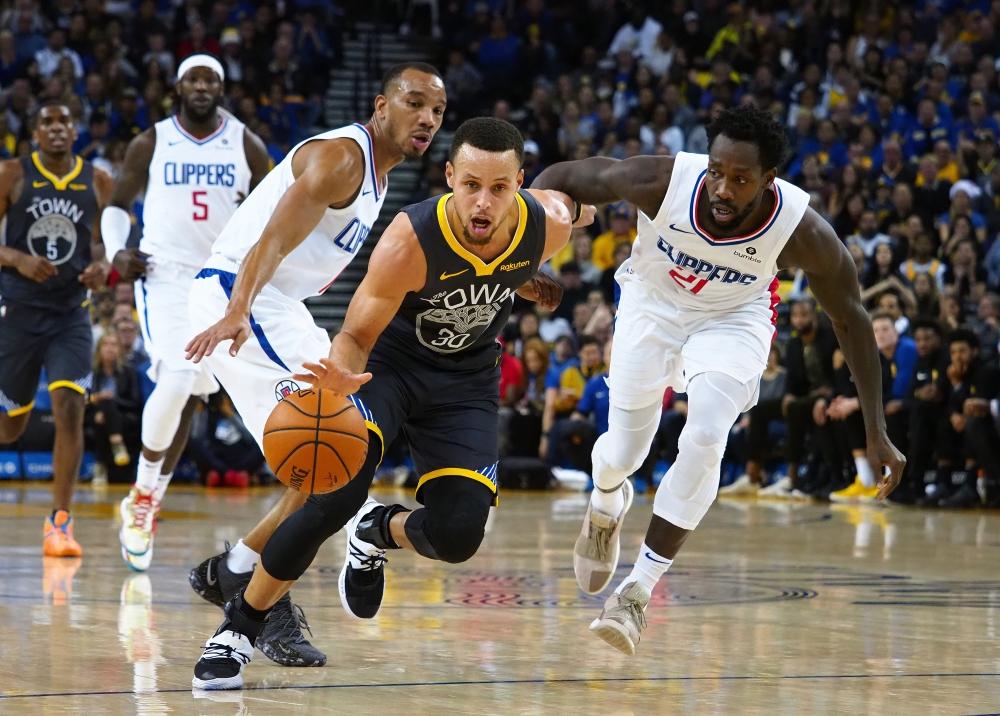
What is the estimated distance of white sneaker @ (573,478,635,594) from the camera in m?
6.05

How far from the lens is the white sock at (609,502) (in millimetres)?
6133

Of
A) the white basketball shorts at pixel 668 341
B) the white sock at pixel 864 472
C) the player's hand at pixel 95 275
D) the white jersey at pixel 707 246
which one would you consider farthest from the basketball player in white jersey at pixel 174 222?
the white sock at pixel 864 472

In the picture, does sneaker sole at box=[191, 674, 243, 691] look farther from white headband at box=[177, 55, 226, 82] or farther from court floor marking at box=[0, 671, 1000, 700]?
white headband at box=[177, 55, 226, 82]

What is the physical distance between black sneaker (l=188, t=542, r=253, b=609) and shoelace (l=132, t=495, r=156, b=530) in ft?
6.28

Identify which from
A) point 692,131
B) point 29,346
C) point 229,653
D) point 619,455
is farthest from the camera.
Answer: point 692,131

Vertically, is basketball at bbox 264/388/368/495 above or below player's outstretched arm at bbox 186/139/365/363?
below

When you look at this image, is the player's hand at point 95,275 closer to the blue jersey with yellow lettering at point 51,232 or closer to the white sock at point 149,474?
the blue jersey with yellow lettering at point 51,232

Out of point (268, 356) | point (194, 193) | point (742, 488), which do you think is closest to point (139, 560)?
point (194, 193)

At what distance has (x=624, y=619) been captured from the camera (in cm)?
464

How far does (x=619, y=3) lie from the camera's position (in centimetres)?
2145

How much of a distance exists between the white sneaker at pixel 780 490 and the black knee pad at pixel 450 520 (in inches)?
358

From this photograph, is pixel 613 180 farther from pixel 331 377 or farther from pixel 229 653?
pixel 229 653

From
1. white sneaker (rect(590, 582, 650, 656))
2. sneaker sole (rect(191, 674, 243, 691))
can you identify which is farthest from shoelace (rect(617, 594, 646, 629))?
sneaker sole (rect(191, 674, 243, 691))

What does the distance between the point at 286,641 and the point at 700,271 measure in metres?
2.05
